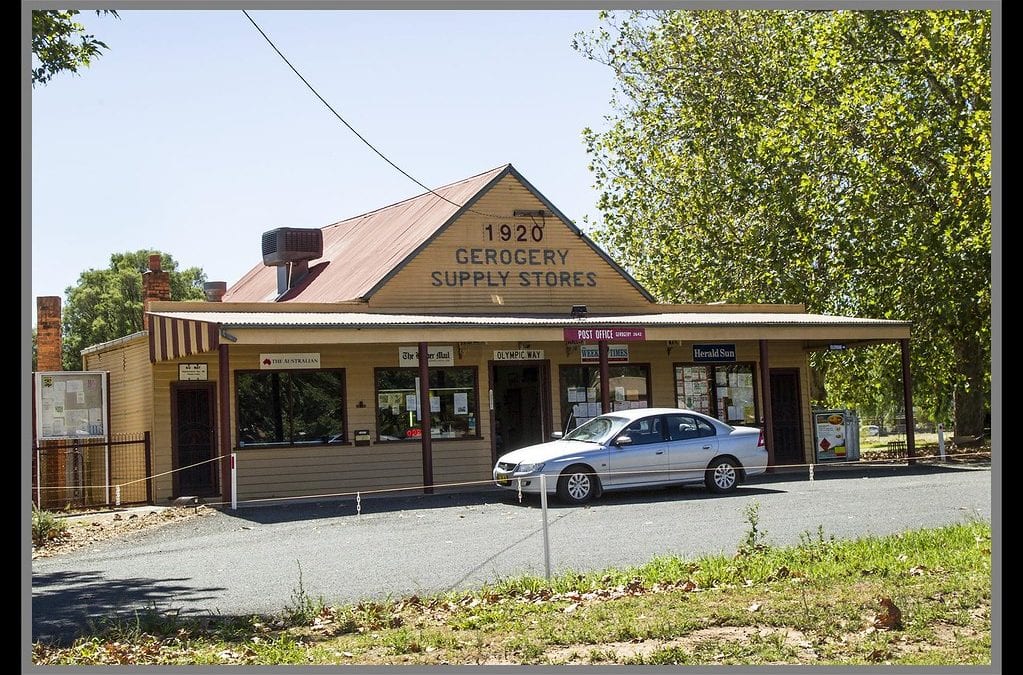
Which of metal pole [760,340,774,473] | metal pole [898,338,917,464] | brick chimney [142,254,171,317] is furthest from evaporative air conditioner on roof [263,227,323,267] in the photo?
metal pole [898,338,917,464]

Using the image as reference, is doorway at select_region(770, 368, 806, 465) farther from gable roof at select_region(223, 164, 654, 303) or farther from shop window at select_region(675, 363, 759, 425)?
gable roof at select_region(223, 164, 654, 303)

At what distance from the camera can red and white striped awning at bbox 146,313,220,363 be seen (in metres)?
20.2

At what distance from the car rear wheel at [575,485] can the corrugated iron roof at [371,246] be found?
7830mm

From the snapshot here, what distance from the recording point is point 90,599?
11.8m

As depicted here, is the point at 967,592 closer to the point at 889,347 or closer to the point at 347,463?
the point at 347,463

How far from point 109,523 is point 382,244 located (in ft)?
38.8

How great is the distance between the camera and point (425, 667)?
8.16 metres

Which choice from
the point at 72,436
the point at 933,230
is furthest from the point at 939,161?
the point at 72,436

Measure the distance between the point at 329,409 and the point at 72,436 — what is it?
533 cm

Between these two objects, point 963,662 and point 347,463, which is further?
point 347,463

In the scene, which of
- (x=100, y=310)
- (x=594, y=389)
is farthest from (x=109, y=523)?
(x=100, y=310)

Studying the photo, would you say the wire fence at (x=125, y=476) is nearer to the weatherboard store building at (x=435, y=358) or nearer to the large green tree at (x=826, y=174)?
the weatherboard store building at (x=435, y=358)

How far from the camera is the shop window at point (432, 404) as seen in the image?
81.1 feet

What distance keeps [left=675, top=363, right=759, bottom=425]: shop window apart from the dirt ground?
40.5 feet
